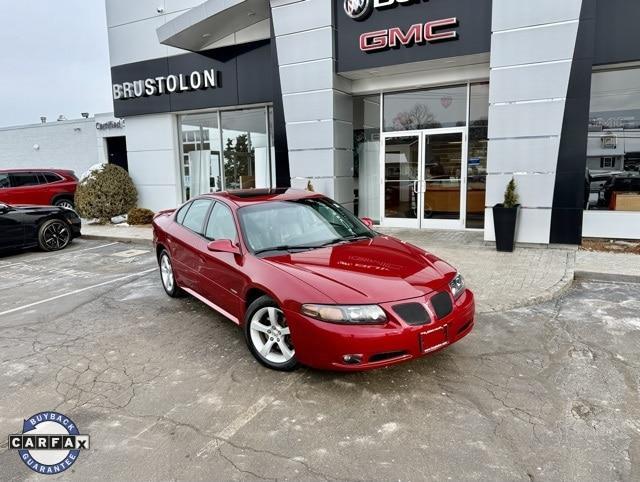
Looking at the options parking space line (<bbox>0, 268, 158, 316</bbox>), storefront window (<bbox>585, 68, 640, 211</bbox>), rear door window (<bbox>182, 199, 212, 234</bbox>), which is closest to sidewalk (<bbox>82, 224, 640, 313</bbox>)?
storefront window (<bbox>585, 68, 640, 211</bbox>)

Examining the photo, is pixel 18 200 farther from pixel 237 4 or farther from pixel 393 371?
pixel 393 371

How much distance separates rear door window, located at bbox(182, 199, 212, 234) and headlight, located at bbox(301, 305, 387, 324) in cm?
241

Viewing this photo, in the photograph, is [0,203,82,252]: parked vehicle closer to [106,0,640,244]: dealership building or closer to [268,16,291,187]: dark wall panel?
[106,0,640,244]: dealership building

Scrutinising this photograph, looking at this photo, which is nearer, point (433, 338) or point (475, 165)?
point (433, 338)

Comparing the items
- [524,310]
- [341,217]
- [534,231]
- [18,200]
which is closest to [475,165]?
[534,231]

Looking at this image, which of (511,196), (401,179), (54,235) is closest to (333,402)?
(511,196)

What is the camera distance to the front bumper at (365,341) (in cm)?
333

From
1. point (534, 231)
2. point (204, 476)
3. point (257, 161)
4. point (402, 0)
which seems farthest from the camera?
point (257, 161)

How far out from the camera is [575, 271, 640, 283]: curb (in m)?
6.62

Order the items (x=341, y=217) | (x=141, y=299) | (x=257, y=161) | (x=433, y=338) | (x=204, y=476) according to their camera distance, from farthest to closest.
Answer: (x=257, y=161) < (x=141, y=299) < (x=341, y=217) < (x=433, y=338) < (x=204, y=476)

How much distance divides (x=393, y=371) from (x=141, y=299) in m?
4.00

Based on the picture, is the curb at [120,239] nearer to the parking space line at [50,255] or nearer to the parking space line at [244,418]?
→ the parking space line at [50,255]

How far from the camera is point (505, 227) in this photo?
838 cm

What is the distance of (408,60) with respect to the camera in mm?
Answer: 9742
